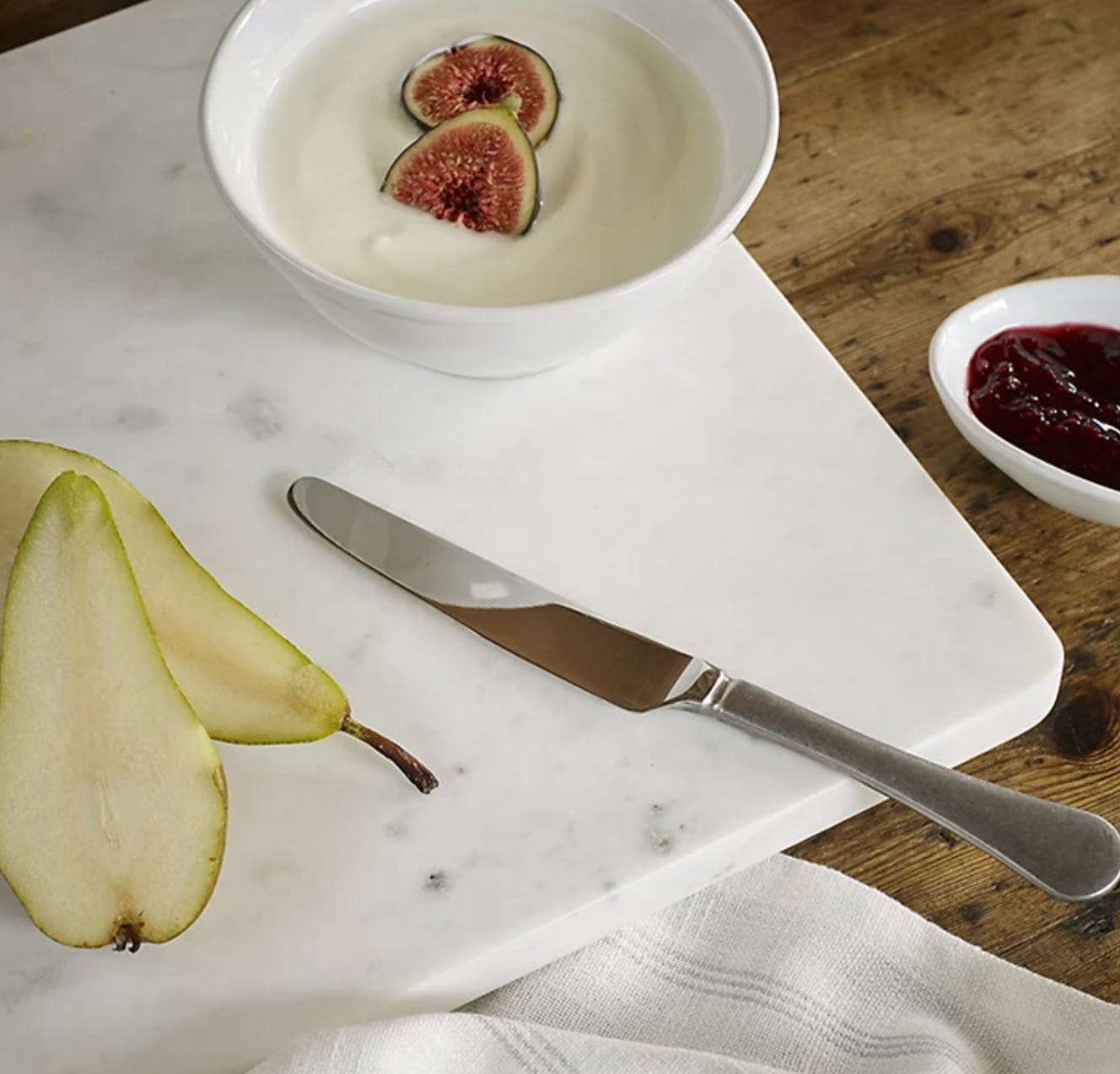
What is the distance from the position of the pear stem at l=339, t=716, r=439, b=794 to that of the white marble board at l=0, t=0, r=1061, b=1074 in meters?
0.02

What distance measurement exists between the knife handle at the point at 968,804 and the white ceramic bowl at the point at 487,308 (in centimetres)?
27

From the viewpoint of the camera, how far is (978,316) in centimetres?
120

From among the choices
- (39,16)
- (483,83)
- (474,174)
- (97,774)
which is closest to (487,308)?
(474,174)

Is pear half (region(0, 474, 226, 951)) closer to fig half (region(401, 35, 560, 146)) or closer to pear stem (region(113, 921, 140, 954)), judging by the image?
pear stem (region(113, 921, 140, 954))

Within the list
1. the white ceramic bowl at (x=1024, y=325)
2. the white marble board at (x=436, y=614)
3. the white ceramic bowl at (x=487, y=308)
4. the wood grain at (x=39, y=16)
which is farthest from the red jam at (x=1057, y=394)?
the wood grain at (x=39, y=16)

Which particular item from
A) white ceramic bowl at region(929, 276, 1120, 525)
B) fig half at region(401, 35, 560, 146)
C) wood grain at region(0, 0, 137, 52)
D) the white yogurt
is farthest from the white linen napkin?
wood grain at region(0, 0, 137, 52)

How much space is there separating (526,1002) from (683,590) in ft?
1.00

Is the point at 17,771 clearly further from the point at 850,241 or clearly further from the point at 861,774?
the point at 850,241

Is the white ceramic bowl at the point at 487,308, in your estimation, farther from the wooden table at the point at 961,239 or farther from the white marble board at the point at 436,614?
the wooden table at the point at 961,239

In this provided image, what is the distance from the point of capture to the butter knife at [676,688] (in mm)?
875

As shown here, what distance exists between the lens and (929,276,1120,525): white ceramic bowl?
1104 mm

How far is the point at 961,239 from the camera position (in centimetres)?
137

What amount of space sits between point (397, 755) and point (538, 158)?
469 millimetres

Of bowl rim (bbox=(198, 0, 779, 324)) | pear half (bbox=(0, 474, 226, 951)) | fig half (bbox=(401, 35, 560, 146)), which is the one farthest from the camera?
fig half (bbox=(401, 35, 560, 146))
